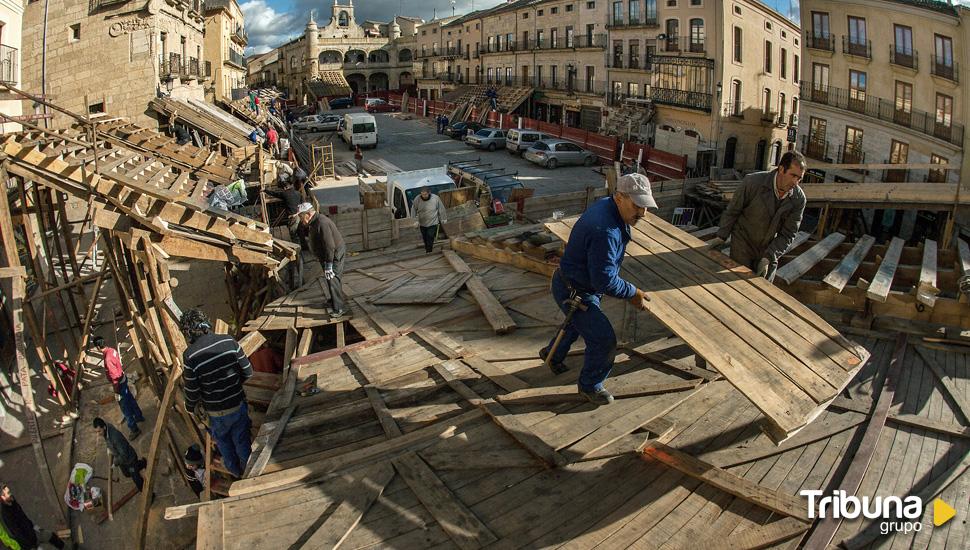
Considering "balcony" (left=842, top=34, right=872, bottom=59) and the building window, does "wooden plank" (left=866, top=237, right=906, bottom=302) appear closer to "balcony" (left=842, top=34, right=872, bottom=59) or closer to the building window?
"balcony" (left=842, top=34, right=872, bottom=59)

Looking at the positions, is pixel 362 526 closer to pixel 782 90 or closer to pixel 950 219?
pixel 950 219

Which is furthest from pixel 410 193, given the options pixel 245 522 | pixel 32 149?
pixel 245 522

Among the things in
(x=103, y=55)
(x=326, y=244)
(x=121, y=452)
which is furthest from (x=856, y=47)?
(x=103, y=55)

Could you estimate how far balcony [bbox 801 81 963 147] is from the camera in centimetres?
1898

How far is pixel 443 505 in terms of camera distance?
400 centimetres

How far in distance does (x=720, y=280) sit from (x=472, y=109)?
45648 mm

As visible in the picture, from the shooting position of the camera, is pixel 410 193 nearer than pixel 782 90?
Yes

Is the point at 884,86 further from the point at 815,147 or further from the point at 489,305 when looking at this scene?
the point at 489,305

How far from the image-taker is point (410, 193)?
1559 cm

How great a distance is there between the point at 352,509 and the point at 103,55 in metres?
25.5

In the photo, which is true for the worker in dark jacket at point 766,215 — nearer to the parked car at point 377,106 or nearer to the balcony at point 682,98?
the balcony at point 682,98

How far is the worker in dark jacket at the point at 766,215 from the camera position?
5.88 m

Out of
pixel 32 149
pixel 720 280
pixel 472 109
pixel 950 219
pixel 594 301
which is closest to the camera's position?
pixel 594 301

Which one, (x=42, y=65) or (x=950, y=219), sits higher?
(x=42, y=65)
